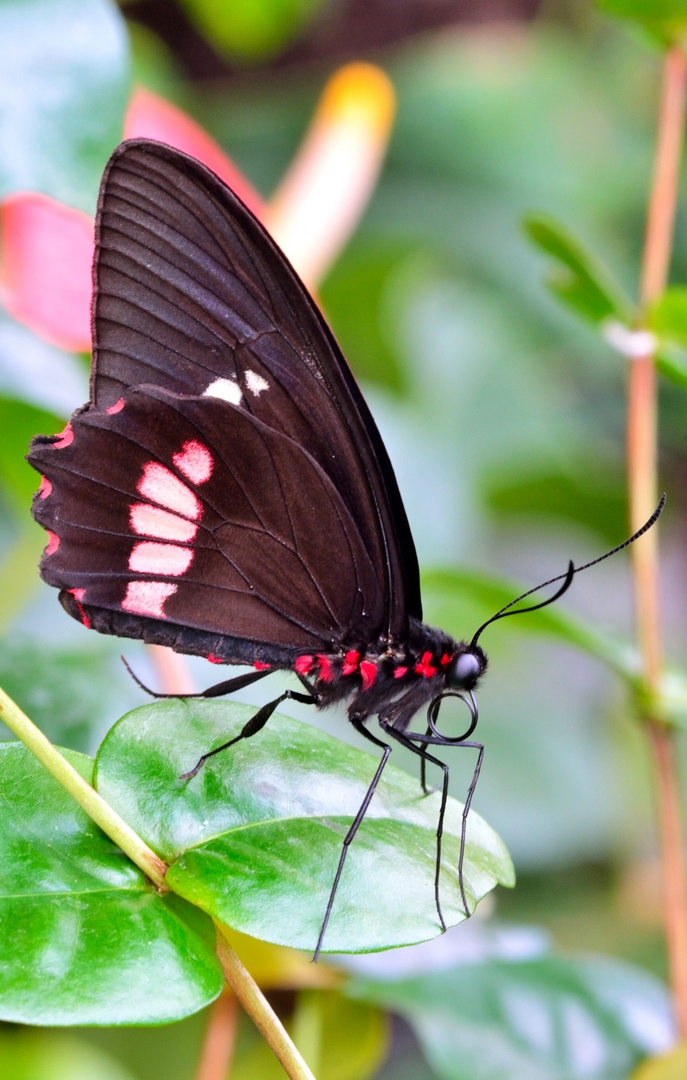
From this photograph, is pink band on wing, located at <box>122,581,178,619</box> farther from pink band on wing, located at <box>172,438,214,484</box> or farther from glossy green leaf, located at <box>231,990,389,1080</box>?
glossy green leaf, located at <box>231,990,389,1080</box>

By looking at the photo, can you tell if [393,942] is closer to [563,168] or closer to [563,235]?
[563,235]

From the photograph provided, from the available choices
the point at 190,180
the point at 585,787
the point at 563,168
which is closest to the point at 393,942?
the point at 190,180

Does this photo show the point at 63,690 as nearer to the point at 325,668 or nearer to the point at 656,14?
the point at 325,668

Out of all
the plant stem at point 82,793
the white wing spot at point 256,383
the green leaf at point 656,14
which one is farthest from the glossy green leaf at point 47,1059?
the green leaf at point 656,14

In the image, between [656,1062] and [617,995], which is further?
[617,995]

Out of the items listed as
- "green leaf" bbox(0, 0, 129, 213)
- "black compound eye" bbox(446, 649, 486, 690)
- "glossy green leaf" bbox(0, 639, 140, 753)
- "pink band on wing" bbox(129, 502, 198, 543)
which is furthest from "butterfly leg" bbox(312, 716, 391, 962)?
"green leaf" bbox(0, 0, 129, 213)

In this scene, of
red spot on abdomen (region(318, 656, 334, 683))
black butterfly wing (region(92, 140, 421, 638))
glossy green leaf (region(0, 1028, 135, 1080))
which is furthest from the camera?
glossy green leaf (region(0, 1028, 135, 1080))
